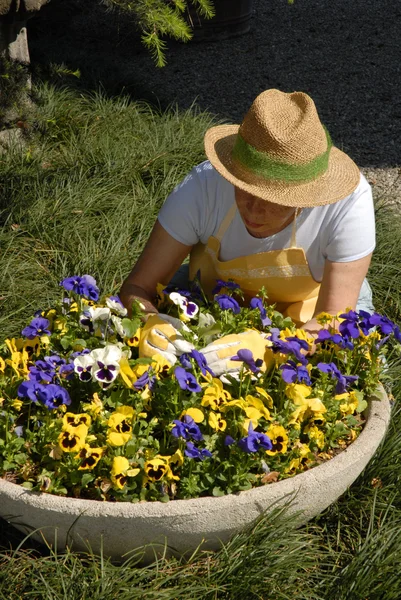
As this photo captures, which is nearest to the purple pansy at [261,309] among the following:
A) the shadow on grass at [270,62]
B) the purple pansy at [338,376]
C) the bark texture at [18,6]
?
the purple pansy at [338,376]

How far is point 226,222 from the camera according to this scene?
264 cm

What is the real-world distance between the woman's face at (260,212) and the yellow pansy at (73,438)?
2.99 feet

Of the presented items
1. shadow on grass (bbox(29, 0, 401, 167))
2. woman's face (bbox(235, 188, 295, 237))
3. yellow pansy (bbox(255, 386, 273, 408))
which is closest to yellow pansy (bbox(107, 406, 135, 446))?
yellow pansy (bbox(255, 386, 273, 408))

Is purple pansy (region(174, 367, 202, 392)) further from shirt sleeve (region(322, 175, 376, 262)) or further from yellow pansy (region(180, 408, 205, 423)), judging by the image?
shirt sleeve (region(322, 175, 376, 262))

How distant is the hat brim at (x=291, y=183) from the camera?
2287mm

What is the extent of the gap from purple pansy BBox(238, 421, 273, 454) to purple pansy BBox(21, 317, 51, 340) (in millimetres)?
710

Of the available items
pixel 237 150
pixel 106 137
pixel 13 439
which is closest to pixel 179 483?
pixel 13 439

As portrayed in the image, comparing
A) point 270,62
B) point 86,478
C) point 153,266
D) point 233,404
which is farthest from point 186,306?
point 270,62

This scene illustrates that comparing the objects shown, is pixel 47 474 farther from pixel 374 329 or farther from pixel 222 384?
pixel 374 329

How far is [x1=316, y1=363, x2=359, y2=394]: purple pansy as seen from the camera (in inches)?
84.9

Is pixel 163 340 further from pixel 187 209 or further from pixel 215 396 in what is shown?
pixel 187 209

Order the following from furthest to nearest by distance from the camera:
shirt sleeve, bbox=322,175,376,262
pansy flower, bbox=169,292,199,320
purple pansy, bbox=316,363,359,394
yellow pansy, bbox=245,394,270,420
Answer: shirt sleeve, bbox=322,175,376,262 < pansy flower, bbox=169,292,199,320 < purple pansy, bbox=316,363,359,394 < yellow pansy, bbox=245,394,270,420

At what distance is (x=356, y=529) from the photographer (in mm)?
2422

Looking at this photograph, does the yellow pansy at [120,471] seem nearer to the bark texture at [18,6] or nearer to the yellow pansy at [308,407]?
the yellow pansy at [308,407]
